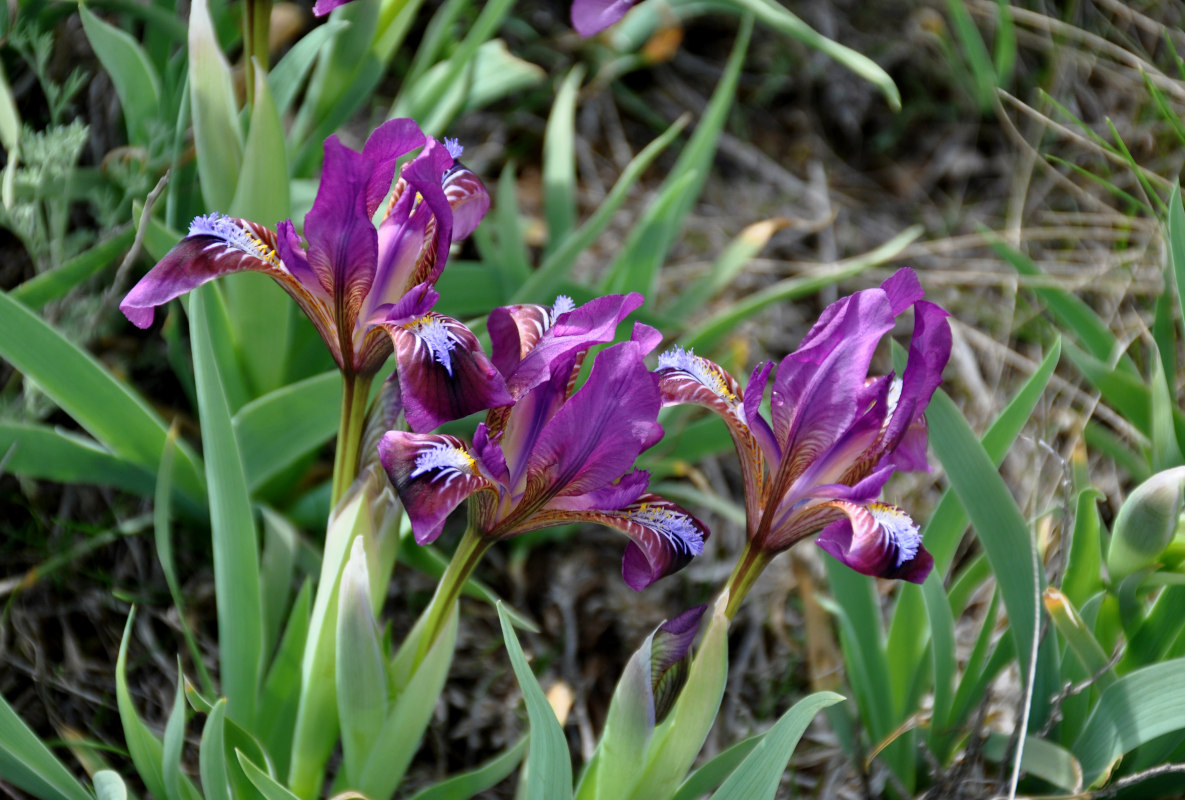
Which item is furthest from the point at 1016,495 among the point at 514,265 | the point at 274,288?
the point at 274,288

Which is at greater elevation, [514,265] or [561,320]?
[561,320]

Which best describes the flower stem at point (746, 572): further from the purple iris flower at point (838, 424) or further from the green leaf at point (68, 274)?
the green leaf at point (68, 274)

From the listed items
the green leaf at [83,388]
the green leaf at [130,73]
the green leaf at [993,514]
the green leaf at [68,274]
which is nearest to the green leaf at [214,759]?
the green leaf at [83,388]

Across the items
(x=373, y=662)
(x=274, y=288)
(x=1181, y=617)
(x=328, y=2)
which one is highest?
(x=328, y=2)

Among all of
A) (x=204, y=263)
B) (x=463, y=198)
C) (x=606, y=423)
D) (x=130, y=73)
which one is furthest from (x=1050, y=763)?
(x=130, y=73)

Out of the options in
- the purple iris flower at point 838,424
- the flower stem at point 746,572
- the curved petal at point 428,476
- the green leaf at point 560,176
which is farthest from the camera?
the green leaf at point 560,176

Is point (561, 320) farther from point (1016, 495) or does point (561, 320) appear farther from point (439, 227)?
point (1016, 495)

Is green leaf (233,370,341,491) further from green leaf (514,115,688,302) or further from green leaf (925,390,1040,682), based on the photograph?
green leaf (925,390,1040,682)
